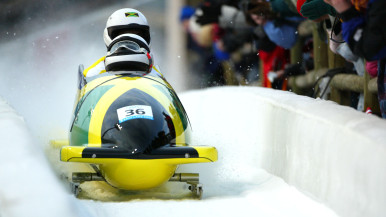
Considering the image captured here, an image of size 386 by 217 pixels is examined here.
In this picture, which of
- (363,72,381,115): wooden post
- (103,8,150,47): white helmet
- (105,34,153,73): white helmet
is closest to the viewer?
(105,34,153,73): white helmet

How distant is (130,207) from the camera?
3.34 meters

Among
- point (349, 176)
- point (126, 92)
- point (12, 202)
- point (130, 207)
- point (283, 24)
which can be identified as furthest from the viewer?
point (283, 24)

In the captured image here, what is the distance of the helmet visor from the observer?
14.3 feet

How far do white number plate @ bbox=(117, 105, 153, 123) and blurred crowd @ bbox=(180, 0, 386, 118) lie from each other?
1.05 m

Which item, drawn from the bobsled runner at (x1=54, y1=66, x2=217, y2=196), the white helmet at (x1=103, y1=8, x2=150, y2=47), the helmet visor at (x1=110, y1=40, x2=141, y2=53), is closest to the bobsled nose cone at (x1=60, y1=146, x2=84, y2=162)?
the bobsled runner at (x1=54, y1=66, x2=217, y2=196)

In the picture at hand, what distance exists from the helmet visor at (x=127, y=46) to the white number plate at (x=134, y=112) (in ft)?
2.32

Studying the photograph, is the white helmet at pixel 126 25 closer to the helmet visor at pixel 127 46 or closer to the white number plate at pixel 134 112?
the helmet visor at pixel 127 46

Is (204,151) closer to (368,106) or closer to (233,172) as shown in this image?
(233,172)

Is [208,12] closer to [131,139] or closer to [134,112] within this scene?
[134,112]

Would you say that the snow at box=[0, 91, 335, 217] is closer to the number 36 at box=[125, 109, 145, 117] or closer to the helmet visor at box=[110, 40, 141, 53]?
the number 36 at box=[125, 109, 145, 117]

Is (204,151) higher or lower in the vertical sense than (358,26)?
lower

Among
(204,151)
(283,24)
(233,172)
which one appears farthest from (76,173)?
(283,24)

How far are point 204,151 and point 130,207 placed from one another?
19.1 inches

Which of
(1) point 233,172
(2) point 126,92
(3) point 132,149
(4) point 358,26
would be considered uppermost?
(4) point 358,26
